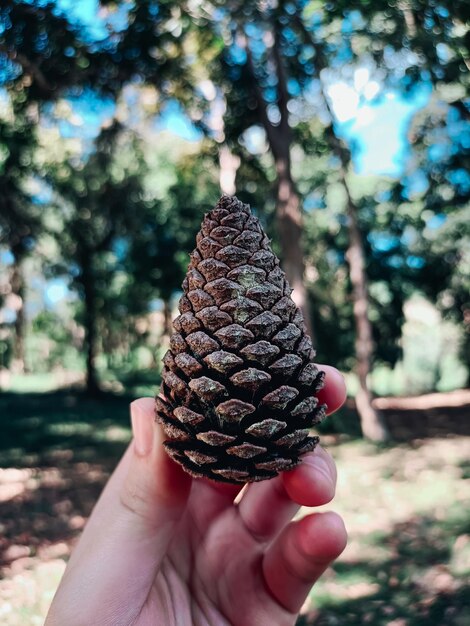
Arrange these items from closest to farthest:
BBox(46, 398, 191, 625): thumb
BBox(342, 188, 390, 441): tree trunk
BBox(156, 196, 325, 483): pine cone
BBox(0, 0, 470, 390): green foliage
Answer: BBox(156, 196, 325, 483): pine cone → BBox(46, 398, 191, 625): thumb → BBox(0, 0, 470, 390): green foliage → BBox(342, 188, 390, 441): tree trunk

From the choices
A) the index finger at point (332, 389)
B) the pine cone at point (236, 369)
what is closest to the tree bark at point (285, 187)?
the index finger at point (332, 389)

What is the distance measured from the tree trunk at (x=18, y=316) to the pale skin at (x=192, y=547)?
1779 cm

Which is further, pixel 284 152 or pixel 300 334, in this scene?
pixel 284 152

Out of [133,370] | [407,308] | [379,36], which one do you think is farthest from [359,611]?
[133,370]

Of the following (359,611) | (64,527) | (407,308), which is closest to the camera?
(359,611)

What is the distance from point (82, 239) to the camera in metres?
15.1

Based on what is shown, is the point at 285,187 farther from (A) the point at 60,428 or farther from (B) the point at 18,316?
(B) the point at 18,316

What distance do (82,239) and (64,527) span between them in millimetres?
10468

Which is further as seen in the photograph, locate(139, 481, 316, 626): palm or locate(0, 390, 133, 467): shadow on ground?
locate(0, 390, 133, 467): shadow on ground

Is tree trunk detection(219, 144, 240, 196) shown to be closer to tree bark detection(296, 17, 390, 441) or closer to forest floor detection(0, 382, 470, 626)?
tree bark detection(296, 17, 390, 441)

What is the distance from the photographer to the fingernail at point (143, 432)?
1871 mm

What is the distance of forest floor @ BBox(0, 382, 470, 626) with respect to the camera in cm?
419

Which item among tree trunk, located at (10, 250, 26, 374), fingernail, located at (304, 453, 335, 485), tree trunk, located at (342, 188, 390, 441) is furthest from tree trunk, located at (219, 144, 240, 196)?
tree trunk, located at (10, 250, 26, 374)

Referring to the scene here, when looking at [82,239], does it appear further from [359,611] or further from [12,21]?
[359,611]
